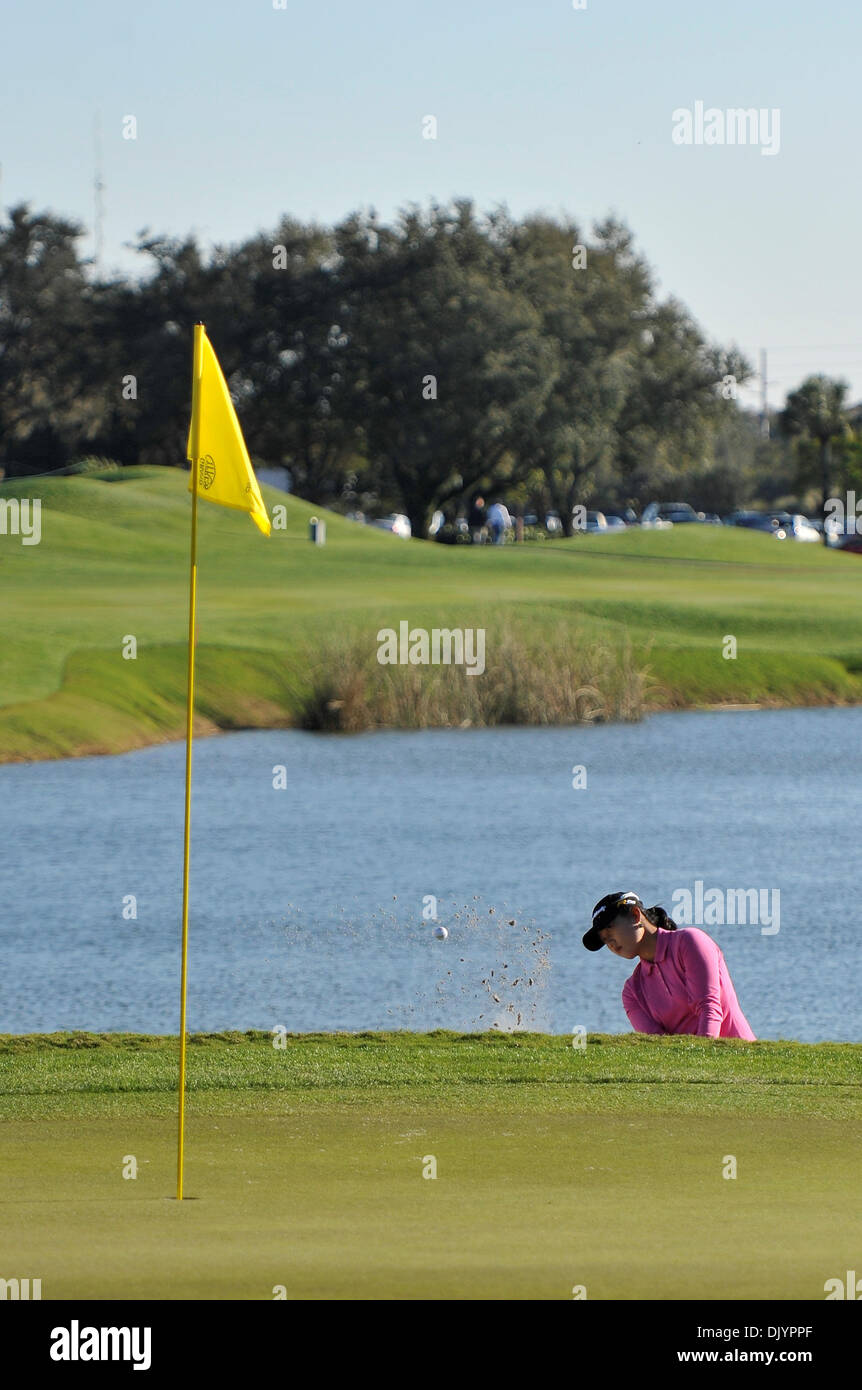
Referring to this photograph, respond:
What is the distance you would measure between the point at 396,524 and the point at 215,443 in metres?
86.4

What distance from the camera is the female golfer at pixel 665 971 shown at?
995cm

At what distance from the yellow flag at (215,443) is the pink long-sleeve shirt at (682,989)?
127 inches

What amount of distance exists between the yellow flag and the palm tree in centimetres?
10353

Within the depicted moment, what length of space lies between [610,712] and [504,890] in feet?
60.0

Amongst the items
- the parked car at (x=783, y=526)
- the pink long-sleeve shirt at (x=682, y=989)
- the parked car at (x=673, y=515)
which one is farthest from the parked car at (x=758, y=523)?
the pink long-sleeve shirt at (x=682, y=989)

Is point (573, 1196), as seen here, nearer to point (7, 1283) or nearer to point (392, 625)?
point (7, 1283)

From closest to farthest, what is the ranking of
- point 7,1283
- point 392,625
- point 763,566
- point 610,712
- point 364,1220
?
point 7,1283 < point 364,1220 < point 610,712 < point 392,625 < point 763,566

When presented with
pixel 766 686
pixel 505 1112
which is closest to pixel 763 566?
pixel 766 686

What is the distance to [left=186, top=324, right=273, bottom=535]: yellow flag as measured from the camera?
26.9 feet

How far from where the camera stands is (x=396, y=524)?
9438 cm

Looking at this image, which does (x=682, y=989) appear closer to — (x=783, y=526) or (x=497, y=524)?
(x=497, y=524)

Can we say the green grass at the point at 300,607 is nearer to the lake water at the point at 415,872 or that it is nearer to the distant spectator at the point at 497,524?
the lake water at the point at 415,872

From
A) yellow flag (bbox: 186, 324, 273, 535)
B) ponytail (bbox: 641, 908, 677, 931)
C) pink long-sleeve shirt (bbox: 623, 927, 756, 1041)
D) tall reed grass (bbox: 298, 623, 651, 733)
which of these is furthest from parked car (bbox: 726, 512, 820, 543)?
A: yellow flag (bbox: 186, 324, 273, 535)
